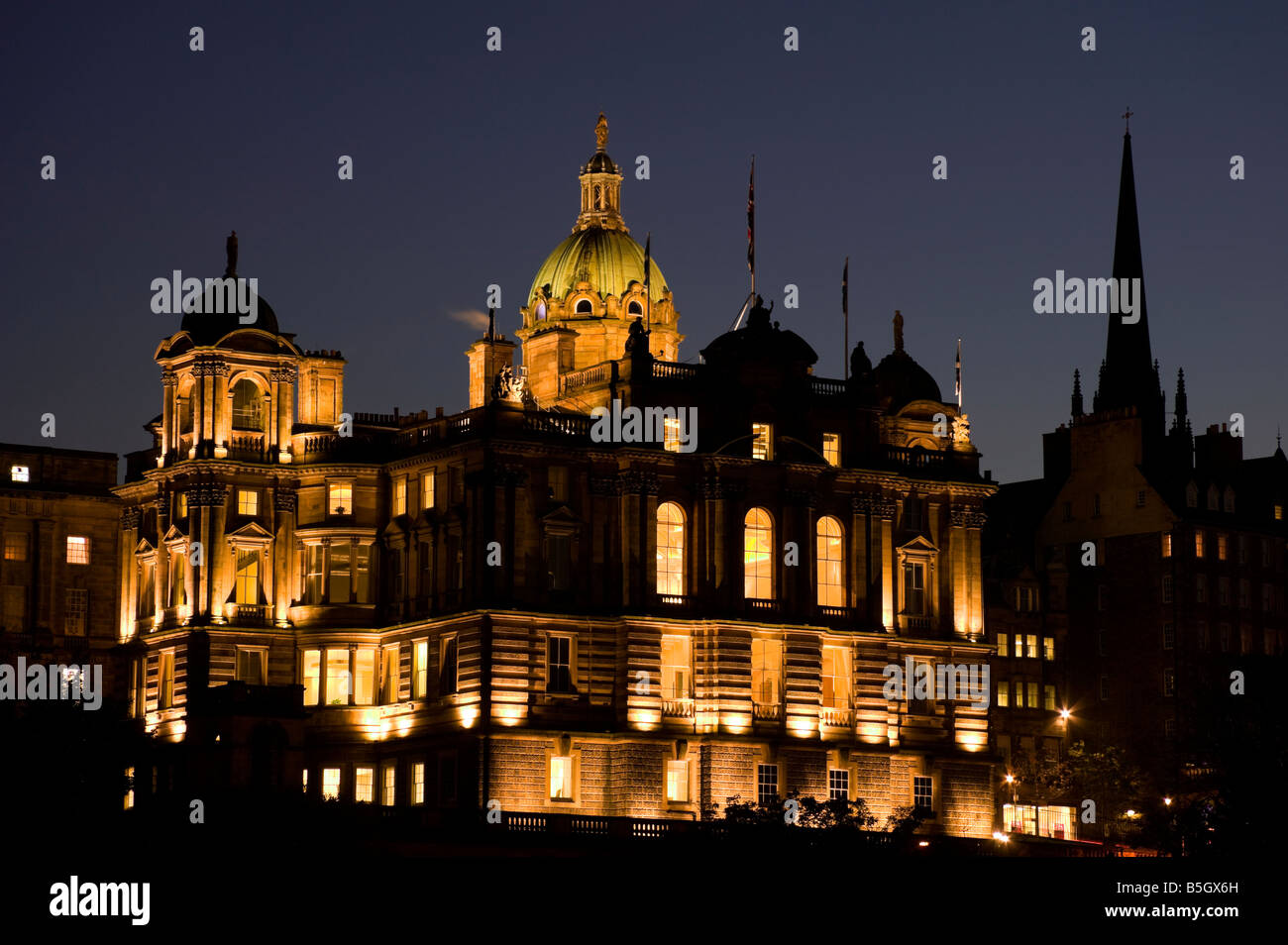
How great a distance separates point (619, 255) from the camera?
154m

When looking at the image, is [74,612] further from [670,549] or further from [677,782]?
[677,782]

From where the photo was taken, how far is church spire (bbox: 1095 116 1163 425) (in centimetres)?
18338

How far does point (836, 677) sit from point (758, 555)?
6.49m

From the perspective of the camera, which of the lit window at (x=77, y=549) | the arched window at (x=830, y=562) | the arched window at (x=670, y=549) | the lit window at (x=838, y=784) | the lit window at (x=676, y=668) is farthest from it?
the lit window at (x=77, y=549)

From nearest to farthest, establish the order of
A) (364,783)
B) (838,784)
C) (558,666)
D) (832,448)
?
1. (558,666)
2. (364,783)
3. (838,784)
4. (832,448)

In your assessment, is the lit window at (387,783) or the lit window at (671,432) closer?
the lit window at (387,783)

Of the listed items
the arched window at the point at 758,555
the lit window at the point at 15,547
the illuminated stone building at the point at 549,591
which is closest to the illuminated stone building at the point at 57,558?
the lit window at the point at 15,547

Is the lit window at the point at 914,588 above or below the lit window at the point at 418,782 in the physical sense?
above

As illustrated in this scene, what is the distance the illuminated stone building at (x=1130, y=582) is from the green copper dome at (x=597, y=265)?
83.4 feet

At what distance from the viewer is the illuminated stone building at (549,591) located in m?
131

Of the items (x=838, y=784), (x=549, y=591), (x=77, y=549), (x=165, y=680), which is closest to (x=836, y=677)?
(x=838, y=784)

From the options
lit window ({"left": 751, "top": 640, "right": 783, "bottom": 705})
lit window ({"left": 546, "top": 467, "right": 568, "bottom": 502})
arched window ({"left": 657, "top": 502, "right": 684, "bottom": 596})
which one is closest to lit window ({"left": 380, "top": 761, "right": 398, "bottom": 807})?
lit window ({"left": 546, "top": 467, "right": 568, "bottom": 502})

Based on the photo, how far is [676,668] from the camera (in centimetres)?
13462

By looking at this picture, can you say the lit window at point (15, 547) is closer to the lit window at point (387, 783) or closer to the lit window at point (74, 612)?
the lit window at point (74, 612)
